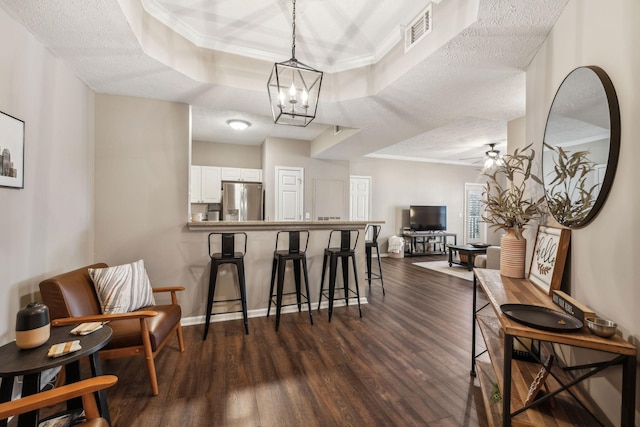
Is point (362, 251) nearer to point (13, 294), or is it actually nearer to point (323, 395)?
point (323, 395)

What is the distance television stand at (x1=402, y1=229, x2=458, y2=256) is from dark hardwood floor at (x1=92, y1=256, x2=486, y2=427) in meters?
4.45

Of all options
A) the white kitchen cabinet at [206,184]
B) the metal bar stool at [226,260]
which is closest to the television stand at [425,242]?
the white kitchen cabinet at [206,184]

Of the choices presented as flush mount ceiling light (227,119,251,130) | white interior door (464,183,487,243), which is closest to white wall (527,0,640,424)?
flush mount ceiling light (227,119,251,130)

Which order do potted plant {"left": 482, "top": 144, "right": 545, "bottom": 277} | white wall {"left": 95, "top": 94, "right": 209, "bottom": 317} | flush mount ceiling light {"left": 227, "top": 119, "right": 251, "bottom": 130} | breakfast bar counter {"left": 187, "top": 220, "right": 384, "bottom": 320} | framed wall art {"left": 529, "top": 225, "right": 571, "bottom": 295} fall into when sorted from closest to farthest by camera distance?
1. framed wall art {"left": 529, "top": 225, "right": 571, "bottom": 295}
2. potted plant {"left": 482, "top": 144, "right": 545, "bottom": 277}
3. white wall {"left": 95, "top": 94, "right": 209, "bottom": 317}
4. breakfast bar counter {"left": 187, "top": 220, "right": 384, "bottom": 320}
5. flush mount ceiling light {"left": 227, "top": 119, "right": 251, "bottom": 130}

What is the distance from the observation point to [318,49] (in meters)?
2.66

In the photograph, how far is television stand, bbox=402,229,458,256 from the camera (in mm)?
7762

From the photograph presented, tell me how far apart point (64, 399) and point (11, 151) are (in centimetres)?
162

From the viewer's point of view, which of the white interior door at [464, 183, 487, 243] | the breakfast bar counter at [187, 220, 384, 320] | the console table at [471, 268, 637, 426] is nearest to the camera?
the console table at [471, 268, 637, 426]

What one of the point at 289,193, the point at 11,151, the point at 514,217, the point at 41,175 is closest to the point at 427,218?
the point at 289,193

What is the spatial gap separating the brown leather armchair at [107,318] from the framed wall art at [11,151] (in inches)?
26.5

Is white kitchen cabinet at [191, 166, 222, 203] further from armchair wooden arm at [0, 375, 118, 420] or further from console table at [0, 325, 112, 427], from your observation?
armchair wooden arm at [0, 375, 118, 420]

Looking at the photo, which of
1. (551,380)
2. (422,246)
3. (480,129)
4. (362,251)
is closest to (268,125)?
(362,251)

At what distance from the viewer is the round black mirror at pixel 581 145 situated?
3.74 feet

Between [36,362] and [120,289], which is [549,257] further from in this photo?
[120,289]
